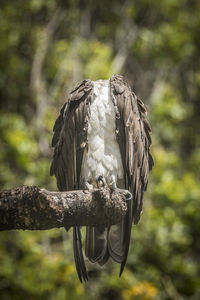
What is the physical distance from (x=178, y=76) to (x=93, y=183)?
5390 mm

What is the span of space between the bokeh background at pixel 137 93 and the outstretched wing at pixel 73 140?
2.15 m

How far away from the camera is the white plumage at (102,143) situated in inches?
139

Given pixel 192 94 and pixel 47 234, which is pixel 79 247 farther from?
pixel 192 94

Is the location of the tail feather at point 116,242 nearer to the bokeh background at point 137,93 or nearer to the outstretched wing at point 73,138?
the outstretched wing at point 73,138

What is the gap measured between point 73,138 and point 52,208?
1031 millimetres

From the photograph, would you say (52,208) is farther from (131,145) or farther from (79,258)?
(131,145)

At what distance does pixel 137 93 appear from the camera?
761cm

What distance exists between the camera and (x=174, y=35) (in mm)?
7547

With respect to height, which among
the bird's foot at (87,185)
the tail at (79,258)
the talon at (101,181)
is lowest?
the tail at (79,258)

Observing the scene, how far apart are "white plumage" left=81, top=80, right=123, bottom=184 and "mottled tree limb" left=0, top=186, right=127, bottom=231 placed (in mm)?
704

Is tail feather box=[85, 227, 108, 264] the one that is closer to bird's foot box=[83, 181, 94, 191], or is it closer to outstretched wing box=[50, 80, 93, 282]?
outstretched wing box=[50, 80, 93, 282]

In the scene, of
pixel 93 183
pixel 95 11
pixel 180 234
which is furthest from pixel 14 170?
pixel 95 11

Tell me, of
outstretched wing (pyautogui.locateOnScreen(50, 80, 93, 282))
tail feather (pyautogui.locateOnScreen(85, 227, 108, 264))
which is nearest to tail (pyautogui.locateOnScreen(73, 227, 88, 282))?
outstretched wing (pyautogui.locateOnScreen(50, 80, 93, 282))

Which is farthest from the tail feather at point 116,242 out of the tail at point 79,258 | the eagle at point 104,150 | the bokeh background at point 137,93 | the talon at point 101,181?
the bokeh background at point 137,93
